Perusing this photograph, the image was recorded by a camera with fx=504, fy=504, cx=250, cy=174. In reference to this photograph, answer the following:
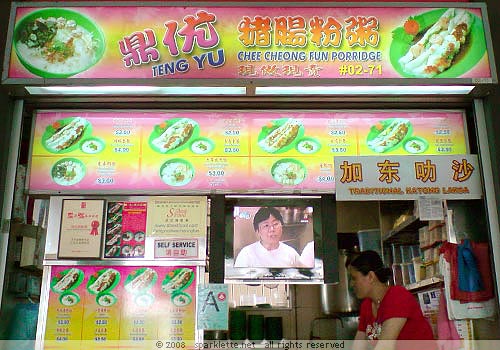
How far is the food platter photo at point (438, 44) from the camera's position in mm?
2932

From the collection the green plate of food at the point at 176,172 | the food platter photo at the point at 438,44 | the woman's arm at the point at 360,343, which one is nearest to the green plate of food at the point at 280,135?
the green plate of food at the point at 176,172

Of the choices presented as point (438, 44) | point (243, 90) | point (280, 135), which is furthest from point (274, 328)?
point (438, 44)

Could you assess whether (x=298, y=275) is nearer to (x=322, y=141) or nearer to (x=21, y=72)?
(x=322, y=141)

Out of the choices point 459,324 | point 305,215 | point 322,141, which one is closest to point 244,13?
point 322,141

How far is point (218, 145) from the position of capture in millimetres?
3133

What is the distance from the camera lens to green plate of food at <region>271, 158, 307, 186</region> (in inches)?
121

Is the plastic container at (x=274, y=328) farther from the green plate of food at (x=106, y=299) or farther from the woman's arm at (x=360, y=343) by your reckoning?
the green plate of food at (x=106, y=299)

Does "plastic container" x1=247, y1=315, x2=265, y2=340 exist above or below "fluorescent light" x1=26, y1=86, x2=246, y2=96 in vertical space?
below

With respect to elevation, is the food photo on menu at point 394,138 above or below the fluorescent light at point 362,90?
below

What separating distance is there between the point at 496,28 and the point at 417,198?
3.81 feet

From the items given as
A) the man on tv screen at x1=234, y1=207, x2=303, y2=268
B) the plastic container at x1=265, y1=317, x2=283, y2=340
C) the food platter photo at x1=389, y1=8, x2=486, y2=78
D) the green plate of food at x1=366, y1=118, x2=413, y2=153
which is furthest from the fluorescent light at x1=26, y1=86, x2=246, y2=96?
the plastic container at x1=265, y1=317, x2=283, y2=340

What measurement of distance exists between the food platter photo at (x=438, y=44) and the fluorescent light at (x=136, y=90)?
3.19 ft

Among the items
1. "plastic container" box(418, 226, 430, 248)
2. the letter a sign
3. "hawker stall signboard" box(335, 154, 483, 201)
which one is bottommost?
the letter a sign

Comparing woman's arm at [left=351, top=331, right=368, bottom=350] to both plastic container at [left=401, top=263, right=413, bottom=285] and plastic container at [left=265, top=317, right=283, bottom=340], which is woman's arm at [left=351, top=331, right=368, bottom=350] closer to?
plastic container at [left=265, top=317, right=283, bottom=340]
